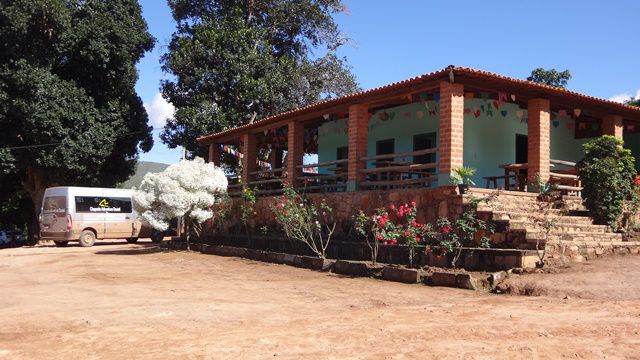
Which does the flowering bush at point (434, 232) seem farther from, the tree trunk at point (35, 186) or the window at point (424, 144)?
the tree trunk at point (35, 186)

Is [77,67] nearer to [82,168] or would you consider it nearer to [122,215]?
[82,168]

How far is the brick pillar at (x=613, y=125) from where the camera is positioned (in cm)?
1402

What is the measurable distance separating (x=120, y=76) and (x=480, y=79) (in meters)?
18.4

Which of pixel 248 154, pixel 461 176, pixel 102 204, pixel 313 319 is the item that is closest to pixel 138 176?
pixel 102 204

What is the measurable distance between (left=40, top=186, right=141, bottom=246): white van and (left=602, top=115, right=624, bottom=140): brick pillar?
1736 cm

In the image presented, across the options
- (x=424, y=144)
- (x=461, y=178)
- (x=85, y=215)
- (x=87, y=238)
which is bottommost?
(x=87, y=238)

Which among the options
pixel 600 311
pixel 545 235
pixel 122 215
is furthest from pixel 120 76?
pixel 600 311

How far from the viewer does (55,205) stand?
2042 cm

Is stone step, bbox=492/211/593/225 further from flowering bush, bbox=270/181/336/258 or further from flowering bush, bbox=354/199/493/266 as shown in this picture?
flowering bush, bbox=270/181/336/258

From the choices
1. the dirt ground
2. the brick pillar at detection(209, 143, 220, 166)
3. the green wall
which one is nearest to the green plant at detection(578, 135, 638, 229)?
the dirt ground

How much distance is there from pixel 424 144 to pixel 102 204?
1299 cm

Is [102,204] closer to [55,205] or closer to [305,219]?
[55,205]

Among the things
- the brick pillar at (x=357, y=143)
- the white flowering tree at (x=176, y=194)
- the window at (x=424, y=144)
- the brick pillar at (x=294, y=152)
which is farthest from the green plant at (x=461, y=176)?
the white flowering tree at (x=176, y=194)

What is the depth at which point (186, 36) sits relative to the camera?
84.5ft
